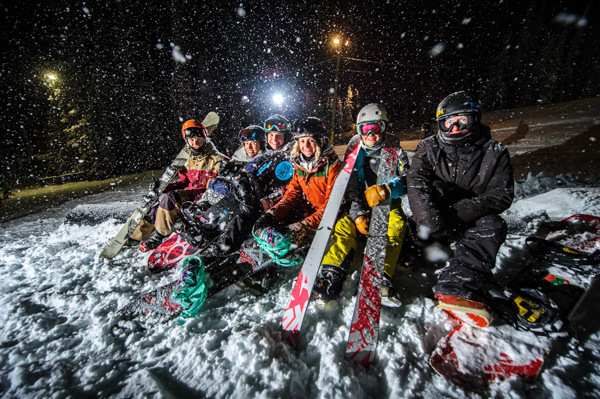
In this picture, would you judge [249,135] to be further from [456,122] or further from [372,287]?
[372,287]

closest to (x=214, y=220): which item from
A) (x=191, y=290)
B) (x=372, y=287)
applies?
(x=191, y=290)

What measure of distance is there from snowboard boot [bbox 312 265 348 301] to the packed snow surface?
0.16 m

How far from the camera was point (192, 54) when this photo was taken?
1642cm

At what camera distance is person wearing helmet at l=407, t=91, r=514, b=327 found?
6.61 ft

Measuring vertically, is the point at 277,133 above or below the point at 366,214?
above

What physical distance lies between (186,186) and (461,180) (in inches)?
195

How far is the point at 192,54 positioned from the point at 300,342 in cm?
2007

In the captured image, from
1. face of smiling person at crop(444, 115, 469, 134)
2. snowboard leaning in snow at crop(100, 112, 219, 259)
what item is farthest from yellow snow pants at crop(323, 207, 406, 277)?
snowboard leaning in snow at crop(100, 112, 219, 259)

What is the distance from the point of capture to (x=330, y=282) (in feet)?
7.72

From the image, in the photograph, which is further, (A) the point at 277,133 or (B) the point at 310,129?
(A) the point at 277,133

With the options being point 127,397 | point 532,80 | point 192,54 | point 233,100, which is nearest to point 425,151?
point 127,397

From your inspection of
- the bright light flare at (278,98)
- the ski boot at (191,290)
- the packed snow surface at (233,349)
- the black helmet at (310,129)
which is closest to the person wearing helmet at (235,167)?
the black helmet at (310,129)

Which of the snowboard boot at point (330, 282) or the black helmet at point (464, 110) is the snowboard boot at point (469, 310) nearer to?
the snowboard boot at point (330, 282)

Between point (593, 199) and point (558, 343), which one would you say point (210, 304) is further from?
point (593, 199)
